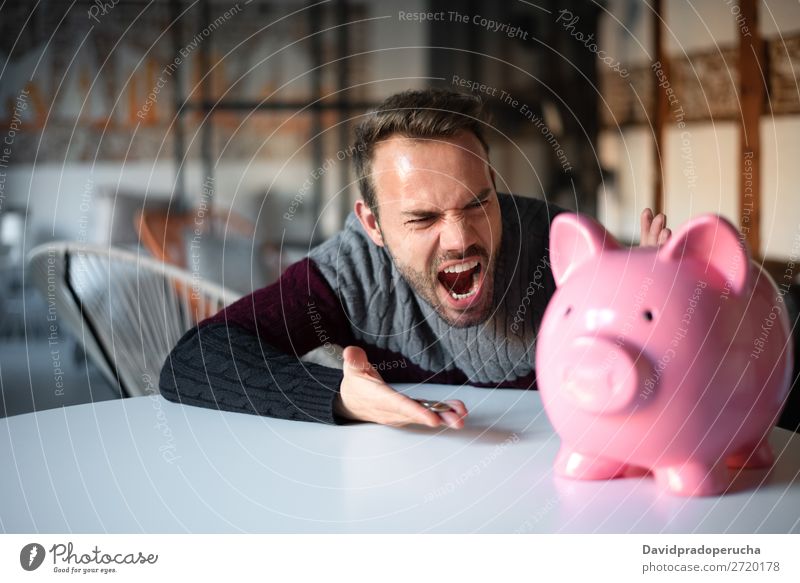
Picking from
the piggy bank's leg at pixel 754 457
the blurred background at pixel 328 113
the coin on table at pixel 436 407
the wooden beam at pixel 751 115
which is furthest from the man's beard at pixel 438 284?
the wooden beam at pixel 751 115

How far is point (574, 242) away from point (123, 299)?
676 millimetres

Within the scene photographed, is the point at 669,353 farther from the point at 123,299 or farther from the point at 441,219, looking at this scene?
the point at 123,299

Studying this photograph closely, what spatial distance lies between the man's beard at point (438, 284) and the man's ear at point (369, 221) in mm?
12

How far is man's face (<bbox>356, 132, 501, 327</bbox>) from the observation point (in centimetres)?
67

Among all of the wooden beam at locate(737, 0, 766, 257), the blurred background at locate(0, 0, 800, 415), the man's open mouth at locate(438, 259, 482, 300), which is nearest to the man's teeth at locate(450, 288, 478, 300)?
the man's open mouth at locate(438, 259, 482, 300)

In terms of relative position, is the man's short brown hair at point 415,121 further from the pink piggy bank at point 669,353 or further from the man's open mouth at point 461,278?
the pink piggy bank at point 669,353

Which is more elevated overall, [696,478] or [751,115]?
[751,115]

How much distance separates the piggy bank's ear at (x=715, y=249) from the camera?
36cm

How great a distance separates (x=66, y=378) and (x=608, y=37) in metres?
1.59

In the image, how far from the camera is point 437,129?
0.68 metres

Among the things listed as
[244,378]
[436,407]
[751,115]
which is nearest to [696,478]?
[436,407]

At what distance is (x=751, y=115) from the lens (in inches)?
66.0

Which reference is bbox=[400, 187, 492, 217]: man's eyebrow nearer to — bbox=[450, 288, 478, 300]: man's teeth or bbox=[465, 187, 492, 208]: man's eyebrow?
bbox=[465, 187, 492, 208]: man's eyebrow
